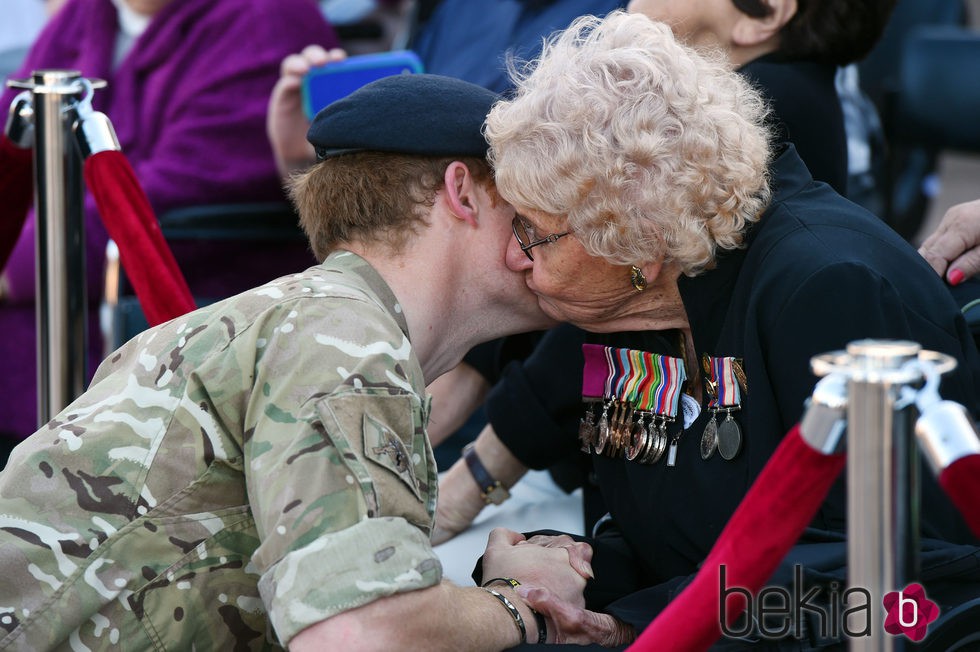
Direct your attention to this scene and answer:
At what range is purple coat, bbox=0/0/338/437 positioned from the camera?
3740 mm

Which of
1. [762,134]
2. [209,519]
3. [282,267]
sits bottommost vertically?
[282,267]

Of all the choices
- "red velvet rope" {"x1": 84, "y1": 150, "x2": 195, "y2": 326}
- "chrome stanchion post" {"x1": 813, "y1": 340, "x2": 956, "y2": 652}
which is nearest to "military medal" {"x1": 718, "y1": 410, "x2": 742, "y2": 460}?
"chrome stanchion post" {"x1": 813, "y1": 340, "x2": 956, "y2": 652}

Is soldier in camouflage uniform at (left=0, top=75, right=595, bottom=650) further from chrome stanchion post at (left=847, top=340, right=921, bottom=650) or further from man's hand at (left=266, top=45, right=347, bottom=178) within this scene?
man's hand at (left=266, top=45, right=347, bottom=178)

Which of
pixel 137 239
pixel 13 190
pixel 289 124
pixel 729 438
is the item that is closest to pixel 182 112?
pixel 289 124

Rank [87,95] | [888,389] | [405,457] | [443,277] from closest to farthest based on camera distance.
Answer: [888,389] → [405,457] → [443,277] → [87,95]

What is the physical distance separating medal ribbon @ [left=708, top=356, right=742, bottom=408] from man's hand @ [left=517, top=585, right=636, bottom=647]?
→ 0.37 meters

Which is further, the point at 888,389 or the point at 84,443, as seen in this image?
the point at 84,443

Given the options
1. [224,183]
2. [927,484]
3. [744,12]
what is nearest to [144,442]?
[927,484]

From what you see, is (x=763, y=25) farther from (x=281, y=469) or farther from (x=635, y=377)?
(x=281, y=469)

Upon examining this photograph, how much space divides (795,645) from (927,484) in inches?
12.3

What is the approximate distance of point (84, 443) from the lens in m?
1.65

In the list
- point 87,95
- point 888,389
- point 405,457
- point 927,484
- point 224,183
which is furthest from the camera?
point 224,183

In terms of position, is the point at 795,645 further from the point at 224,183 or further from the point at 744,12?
the point at 224,183

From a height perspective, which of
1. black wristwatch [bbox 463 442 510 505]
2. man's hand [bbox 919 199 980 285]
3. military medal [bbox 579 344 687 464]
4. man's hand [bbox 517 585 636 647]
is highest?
man's hand [bbox 919 199 980 285]
